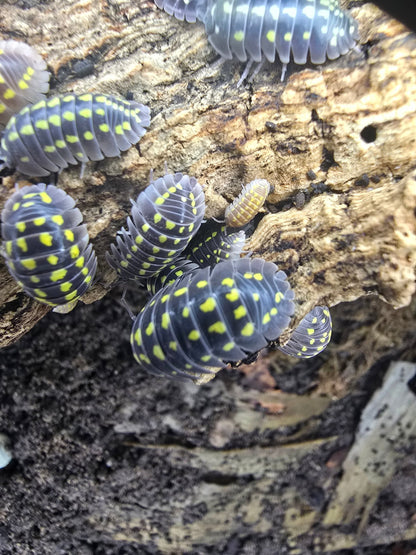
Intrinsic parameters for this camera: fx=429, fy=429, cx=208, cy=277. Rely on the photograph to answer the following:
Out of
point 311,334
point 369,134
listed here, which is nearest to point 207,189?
point 369,134

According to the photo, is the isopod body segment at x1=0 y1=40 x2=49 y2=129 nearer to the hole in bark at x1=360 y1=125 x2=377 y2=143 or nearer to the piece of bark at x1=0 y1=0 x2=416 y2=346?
the piece of bark at x1=0 y1=0 x2=416 y2=346

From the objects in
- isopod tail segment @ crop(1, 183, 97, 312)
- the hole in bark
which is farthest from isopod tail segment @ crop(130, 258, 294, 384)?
the hole in bark

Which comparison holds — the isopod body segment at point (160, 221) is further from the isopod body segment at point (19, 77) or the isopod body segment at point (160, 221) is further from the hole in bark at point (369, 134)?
the hole in bark at point (369, 134)

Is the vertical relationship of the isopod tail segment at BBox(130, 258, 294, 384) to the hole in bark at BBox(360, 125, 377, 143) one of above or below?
below

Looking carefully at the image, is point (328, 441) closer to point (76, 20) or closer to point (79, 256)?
point (79, 256)

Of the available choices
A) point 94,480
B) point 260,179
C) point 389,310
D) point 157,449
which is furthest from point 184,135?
point 94,480

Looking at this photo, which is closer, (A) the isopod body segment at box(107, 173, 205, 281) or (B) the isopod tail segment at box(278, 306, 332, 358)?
(A) the isopod body segment at box(107, 173, 205, 281)

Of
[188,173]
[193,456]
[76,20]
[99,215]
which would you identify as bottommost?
[193,456]

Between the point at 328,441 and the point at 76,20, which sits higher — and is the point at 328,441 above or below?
below
